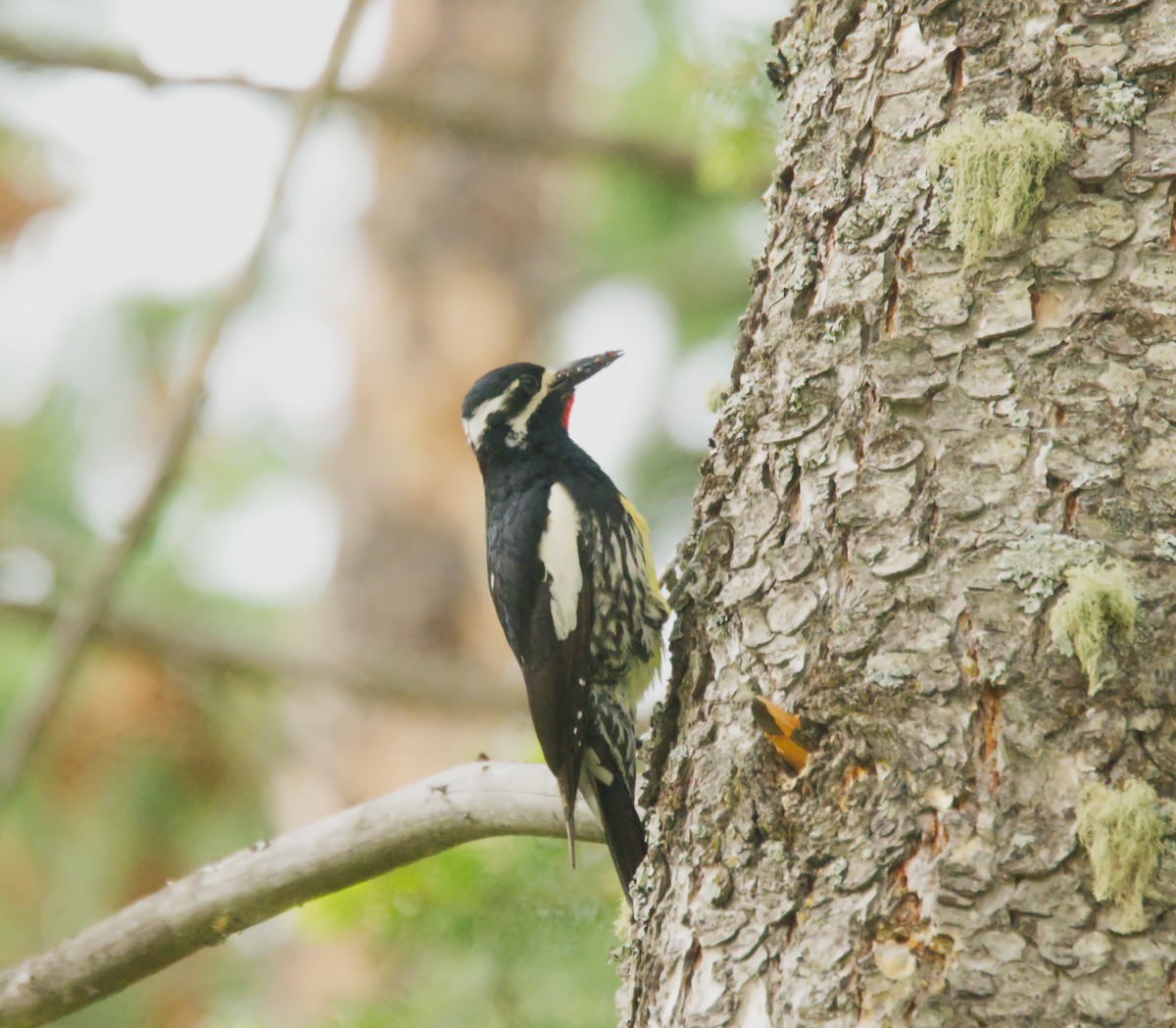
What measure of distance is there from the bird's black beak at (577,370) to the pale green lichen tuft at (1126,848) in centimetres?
255

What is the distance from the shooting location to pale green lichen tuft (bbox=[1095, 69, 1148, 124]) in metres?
2.01

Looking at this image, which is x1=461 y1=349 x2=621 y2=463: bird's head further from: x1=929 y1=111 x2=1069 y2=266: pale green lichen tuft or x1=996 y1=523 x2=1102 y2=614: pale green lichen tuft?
x1=996 y1=523 x2=1102 y2=614: pale green lichen tuft

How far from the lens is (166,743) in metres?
5.66

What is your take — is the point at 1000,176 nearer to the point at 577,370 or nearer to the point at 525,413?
the point at 577,370

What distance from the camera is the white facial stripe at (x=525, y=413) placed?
4082 millimetres

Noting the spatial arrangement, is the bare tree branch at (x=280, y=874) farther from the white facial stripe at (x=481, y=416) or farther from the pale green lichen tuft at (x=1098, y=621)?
the white facial stripe at (x=481, y=416)

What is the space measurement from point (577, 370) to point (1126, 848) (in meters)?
2.67

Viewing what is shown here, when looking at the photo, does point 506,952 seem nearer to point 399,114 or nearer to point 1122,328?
point 1122,328

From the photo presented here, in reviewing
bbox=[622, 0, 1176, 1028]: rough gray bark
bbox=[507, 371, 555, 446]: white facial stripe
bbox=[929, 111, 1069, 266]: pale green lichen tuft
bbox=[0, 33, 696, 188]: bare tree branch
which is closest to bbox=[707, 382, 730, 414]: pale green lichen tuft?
bbox=[622, 0, 1176, 1028]: rough gray bark

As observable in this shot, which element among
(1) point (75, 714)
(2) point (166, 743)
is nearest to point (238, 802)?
(2) point (166, 743)

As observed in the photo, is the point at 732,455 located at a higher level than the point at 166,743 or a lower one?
lower

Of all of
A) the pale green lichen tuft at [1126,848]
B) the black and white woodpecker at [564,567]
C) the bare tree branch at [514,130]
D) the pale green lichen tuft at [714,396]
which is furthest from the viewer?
the bare tree branch at [514,130]

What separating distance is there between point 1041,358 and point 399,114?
165 inches

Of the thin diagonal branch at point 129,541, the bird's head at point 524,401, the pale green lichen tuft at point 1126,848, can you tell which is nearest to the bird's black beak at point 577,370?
the bird's head at point 524,401
